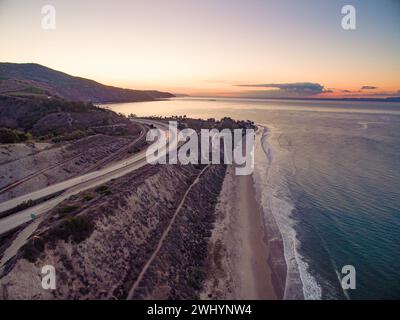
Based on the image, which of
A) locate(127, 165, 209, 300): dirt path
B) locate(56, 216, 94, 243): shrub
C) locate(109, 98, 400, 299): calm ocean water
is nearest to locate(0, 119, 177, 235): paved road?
locate(56, 216, 94, 243): shrub

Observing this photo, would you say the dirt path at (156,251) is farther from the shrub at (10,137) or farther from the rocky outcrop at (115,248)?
the shrub at (10,137)

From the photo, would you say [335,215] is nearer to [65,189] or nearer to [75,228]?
[75,228]

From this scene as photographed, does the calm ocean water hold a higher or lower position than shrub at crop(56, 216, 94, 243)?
lower

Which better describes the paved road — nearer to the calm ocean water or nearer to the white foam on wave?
the white foam on wave

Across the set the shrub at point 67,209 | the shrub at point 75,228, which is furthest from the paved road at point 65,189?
the shrub at point 75,228

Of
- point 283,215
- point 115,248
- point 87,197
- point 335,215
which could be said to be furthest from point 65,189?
point 335,215
